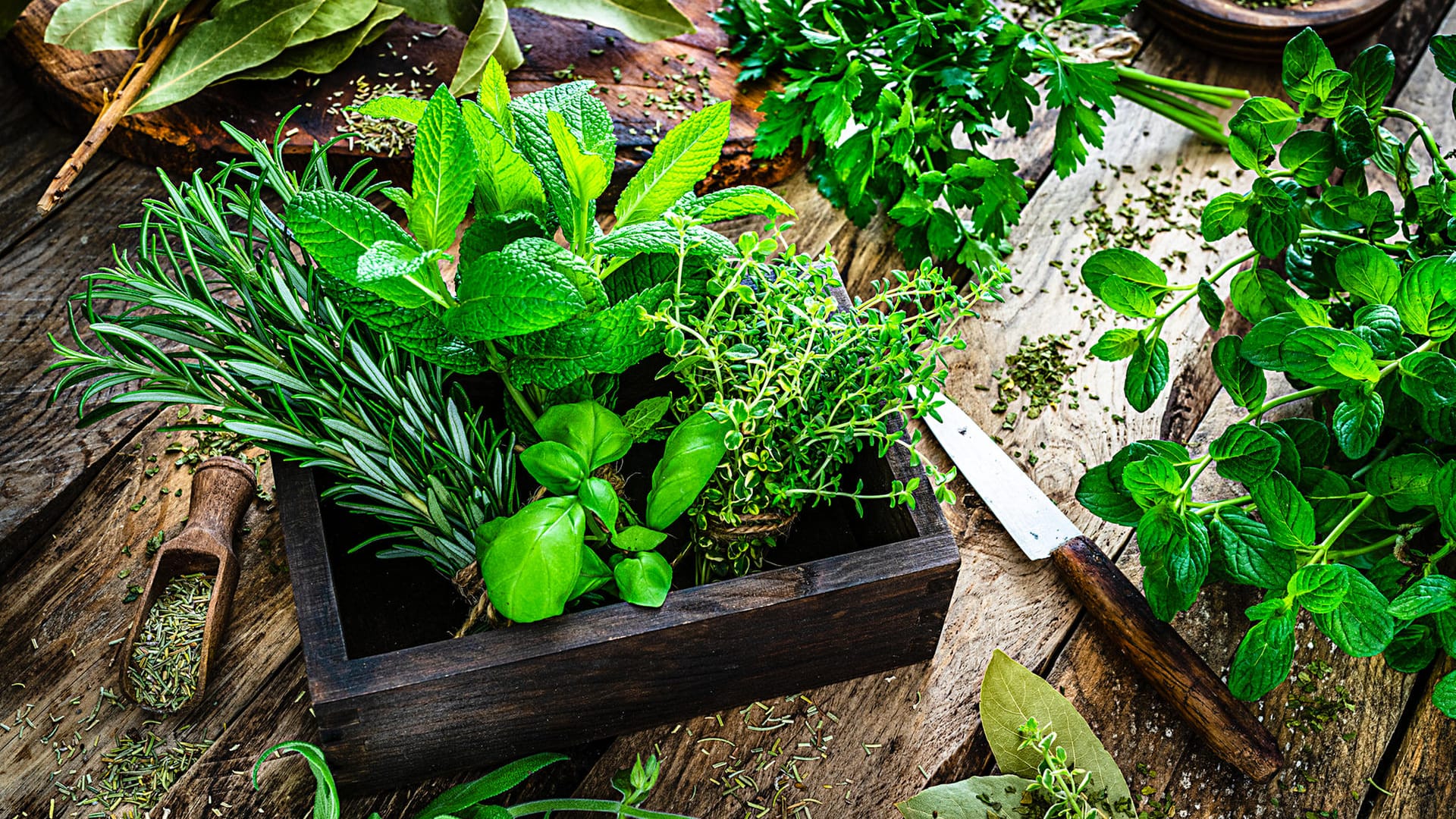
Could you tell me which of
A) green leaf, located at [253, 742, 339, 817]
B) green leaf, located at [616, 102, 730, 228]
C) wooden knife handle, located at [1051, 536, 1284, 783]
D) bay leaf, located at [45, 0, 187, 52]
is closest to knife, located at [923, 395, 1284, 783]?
wooden knife handle, located at [1051, 536, 1284, 783]

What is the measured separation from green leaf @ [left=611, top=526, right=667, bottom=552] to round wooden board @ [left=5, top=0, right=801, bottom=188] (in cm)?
47

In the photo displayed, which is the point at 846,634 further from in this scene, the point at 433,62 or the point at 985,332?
the point at 433,62

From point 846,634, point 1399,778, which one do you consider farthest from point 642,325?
point 1399,778

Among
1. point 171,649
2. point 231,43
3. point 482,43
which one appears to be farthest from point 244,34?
point 171,649

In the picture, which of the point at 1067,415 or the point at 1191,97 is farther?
the point at 1191,97

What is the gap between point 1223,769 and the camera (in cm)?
86

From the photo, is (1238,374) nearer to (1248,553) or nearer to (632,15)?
(1248,553)

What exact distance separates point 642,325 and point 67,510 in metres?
0.58

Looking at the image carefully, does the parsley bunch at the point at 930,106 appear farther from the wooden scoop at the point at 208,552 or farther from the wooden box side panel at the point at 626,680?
the wooden scoop at the point at 208,552

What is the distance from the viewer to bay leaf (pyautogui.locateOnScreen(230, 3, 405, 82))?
111 centimetres

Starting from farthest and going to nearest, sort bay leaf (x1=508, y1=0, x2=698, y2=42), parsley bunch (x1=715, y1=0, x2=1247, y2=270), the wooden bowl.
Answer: the wooden bowl → bay leaf (x1=508, y1=0, x2=698, y2=42) → parsley bunch (x1=715, y1=0, x2=1247, y2=270)

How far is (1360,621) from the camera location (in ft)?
2.37

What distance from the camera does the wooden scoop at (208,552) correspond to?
0.86 meters

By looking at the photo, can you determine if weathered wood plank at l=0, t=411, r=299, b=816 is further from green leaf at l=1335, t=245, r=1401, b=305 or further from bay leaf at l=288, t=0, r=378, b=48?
green leaf at l=1335, t=245, r=1401, b=305
